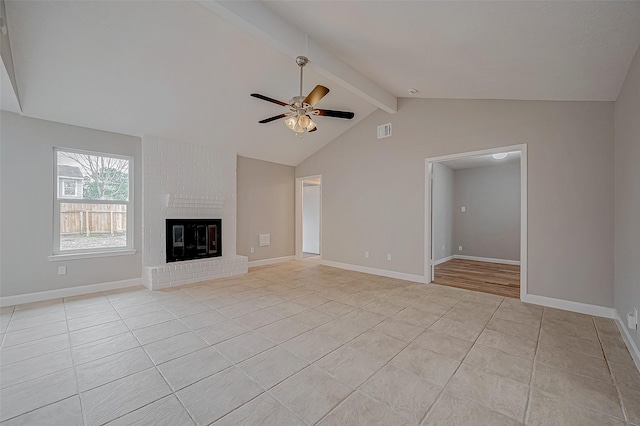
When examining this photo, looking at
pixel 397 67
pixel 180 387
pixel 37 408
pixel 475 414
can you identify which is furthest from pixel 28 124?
pixel 475 414

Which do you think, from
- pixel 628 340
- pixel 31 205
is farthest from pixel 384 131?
pixel 31 205

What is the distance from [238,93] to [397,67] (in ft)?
7.70

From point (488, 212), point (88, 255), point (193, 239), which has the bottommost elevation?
point (88, 255)

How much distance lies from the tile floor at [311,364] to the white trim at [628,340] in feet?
0.20

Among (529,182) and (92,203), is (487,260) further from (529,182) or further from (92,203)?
(92,203)

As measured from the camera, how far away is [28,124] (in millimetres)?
3711

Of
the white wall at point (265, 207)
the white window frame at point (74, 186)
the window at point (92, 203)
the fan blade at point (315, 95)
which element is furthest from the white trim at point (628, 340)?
the white window frame at point (74, 186)

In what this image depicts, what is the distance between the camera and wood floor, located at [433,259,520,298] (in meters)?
4.36

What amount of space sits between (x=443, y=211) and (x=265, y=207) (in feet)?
14.9

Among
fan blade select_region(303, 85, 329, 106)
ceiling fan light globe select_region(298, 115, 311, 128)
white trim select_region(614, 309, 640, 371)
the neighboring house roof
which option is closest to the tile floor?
white trim select_region(614, 309, 640, 371)

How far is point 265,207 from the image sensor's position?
657 cm

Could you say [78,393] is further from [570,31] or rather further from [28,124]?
[570,31]

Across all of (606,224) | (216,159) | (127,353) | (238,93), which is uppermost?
(238,93)

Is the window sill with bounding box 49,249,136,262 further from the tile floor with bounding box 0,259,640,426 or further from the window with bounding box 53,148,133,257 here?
the tile floor with bounding box 0,259,640,426
